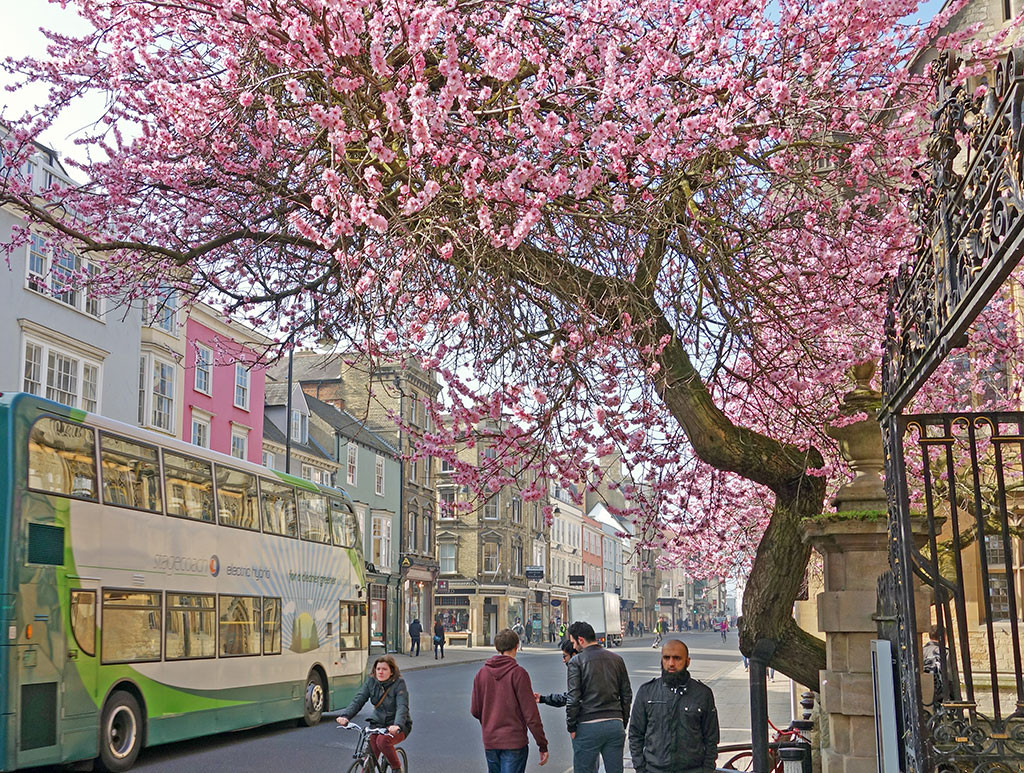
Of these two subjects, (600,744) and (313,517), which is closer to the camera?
(600,744)

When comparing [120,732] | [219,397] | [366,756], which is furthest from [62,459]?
[219,397]

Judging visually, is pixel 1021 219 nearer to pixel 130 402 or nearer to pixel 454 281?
pixel 454 281

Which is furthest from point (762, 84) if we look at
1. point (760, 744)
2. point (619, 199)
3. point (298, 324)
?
point (298, 324)

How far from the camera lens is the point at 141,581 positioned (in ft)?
47.1

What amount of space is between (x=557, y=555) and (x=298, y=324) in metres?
79.0

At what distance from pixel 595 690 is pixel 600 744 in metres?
0.46

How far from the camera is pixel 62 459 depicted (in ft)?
43.0

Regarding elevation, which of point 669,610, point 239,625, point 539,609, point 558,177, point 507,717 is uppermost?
point 558,177

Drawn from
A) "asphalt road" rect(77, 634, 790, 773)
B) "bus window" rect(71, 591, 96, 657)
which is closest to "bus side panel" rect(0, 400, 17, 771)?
"bus window" rect(71, 591, 96, 657)

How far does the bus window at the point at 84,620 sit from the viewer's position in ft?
42.7

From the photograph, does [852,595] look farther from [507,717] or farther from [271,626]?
[271,626]

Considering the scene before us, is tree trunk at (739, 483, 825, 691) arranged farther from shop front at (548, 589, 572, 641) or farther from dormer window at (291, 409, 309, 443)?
shop front at (548, 589, 572, 641)

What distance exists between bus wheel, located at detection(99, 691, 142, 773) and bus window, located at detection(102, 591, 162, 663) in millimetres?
554

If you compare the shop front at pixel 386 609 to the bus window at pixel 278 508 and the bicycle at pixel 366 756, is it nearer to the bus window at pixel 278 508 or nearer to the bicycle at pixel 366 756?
the bus window at pixel 278 508
